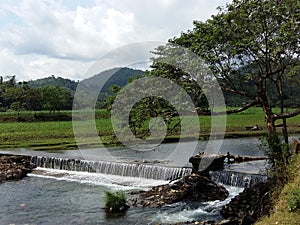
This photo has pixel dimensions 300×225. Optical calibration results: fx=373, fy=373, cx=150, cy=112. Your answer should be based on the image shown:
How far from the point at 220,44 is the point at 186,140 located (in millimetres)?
20835

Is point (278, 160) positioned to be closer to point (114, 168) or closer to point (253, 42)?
point (253, 42)

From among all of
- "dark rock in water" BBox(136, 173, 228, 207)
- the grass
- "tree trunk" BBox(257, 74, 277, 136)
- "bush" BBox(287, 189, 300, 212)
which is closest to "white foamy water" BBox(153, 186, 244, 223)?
"dark rock in water" BBox(136, 173, 228, 207)

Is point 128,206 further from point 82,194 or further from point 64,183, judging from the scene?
point 64,183

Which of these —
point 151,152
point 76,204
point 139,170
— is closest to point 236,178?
point 139,170

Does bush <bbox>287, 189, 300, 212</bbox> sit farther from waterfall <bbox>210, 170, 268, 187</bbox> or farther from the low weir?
waterfall <bbox>210, 170, 268, 187</bbox>

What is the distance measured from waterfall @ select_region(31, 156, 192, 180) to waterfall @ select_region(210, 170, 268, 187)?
4.34ft

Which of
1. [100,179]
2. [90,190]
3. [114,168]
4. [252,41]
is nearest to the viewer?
[252,41]

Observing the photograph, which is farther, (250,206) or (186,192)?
(186,192)

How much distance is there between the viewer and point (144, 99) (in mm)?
13484

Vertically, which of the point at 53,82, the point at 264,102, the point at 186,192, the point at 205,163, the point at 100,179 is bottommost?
the point at 186,192

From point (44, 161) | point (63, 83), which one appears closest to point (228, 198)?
point (44, 161)

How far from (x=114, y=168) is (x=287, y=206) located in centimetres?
1218

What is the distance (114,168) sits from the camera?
19594 millimetres

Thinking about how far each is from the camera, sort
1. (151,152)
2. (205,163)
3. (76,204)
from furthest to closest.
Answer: (151,152) < (205,163) < (76,204)
